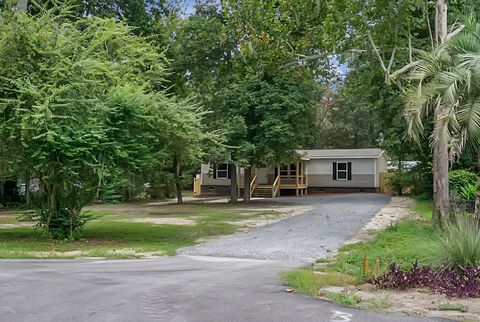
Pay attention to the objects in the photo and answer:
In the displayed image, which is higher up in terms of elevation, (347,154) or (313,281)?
(347,154)

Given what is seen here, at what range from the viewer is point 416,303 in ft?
21.6

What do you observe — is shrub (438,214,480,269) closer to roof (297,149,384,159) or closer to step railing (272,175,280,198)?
step railing (272,175,280,198)

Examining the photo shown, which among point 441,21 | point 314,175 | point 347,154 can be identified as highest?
point 441,21

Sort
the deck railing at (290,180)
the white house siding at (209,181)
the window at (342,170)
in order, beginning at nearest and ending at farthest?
1. the deck railing at (290,180)
2. the window at (342,170)
3. the white house siding at (209,181)

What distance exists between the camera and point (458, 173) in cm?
2275

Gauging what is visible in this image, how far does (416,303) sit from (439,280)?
998mm

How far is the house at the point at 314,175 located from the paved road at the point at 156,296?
31.4 m

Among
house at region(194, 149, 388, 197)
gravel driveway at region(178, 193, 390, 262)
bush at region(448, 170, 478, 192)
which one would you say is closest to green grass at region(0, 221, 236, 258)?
gravel driveway at region(178, 193, 390, 262)

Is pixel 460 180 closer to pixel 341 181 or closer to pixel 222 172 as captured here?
pixel 341 181

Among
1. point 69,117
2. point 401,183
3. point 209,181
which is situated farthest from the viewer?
point 209,181

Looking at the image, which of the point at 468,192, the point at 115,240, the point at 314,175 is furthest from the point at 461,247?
the point at 314,175

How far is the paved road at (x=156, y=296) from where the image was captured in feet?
19.4

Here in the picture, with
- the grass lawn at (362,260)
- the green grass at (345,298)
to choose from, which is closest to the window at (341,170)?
the grass lawn at (362,260)

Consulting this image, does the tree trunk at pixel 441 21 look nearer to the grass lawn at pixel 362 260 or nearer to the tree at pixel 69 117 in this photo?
the grass lawn at pixel 362 260
